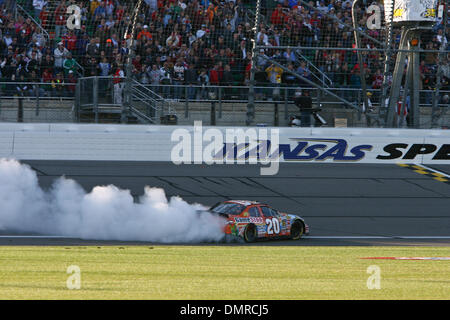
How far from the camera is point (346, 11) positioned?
22.3 m

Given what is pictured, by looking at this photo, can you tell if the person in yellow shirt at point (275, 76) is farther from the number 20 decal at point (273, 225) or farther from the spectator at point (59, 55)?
the number 20 decal at point (273, 225)

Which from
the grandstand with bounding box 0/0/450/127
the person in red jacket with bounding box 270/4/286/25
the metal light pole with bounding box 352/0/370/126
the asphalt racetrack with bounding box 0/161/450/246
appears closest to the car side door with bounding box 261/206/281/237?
the asphalt racetrack with bounding box 0/161/450/246

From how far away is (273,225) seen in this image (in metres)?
14.6

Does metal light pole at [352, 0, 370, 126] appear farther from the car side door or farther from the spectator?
the spectator

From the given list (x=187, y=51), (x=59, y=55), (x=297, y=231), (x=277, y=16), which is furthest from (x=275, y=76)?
(x=297, y=231)

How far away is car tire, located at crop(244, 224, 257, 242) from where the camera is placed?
46.8 feet

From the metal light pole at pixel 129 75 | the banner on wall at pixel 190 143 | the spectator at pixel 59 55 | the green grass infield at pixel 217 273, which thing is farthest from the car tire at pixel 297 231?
the spectator at pixel 59 55

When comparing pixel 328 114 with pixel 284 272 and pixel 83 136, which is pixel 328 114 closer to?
pixel 83 136

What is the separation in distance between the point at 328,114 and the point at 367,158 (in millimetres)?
1491

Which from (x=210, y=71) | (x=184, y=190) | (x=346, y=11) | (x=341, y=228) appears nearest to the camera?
(x=341, y=228)

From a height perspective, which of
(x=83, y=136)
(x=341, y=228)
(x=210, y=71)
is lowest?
(x=341, y=228)

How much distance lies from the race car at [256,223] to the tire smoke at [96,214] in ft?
0.85

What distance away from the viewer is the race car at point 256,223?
46.4 feet

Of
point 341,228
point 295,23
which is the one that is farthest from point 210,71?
point 341,228
